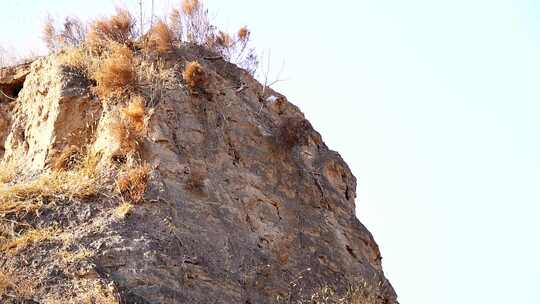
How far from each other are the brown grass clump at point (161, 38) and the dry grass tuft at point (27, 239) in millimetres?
3700

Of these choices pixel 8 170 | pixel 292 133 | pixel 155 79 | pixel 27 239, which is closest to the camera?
pixel 27 239

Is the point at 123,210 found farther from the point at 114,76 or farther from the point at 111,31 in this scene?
the point at 111,31

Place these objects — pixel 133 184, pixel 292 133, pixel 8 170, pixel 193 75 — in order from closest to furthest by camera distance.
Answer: pixel 133 184 → pixel 8 170 → pixel 193 75 → pixel 292 133

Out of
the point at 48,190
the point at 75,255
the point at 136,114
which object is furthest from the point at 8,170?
the point at 75,255

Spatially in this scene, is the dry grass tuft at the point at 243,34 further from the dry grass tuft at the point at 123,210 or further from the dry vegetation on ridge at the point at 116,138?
the dry grass tuft at the point at 123,210

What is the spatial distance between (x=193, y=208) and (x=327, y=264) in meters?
1.89

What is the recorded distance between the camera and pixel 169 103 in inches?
436

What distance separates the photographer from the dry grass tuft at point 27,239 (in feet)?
29.7

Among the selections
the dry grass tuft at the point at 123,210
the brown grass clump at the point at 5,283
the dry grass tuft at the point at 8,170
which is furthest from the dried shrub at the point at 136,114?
the brown grass clump at the point at 5,283

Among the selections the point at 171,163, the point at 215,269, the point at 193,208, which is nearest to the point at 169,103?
the point at 171,163

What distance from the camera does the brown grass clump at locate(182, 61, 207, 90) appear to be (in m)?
11.5

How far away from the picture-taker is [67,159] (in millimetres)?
10680

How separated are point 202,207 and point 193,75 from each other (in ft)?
7.48

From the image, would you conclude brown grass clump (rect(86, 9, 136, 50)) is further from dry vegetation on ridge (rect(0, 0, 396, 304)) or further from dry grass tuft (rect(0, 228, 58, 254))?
dry grass tuft (rect(0, 228, 58, 254))
